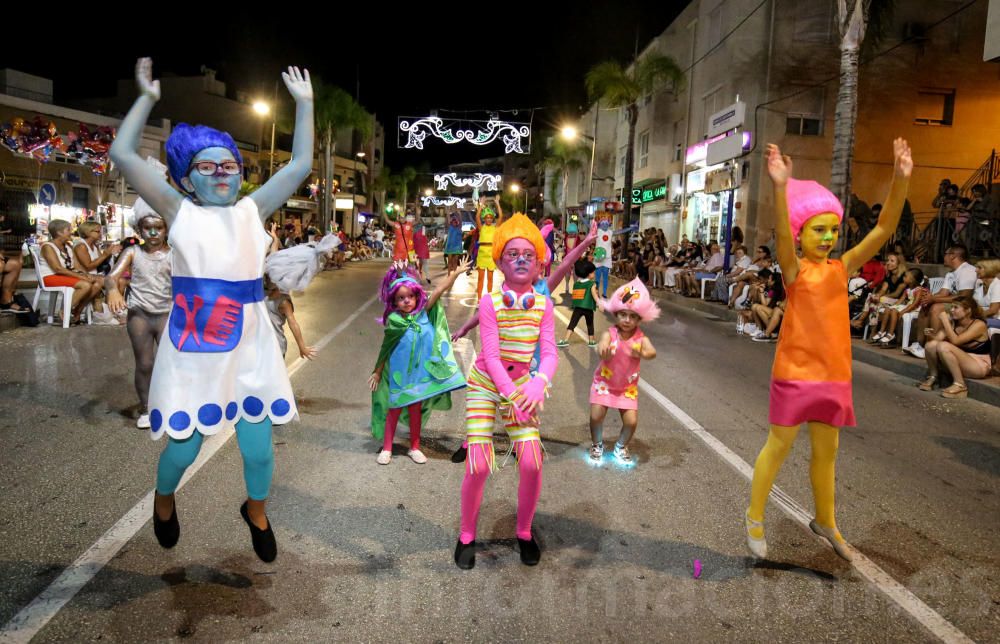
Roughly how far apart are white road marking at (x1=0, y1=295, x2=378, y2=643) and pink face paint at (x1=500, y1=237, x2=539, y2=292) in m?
2.41

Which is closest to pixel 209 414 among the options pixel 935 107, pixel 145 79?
pixel 145 79

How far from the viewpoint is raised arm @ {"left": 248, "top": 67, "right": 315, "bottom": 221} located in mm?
3430

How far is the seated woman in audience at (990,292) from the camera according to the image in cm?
955

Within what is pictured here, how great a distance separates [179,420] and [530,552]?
1.78 m

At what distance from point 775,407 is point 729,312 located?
13.5 metres

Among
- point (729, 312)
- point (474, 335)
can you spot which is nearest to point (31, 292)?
point (474, 335)

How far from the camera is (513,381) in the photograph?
12.3 ft

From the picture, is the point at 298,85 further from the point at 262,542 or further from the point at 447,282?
the point at 262,542

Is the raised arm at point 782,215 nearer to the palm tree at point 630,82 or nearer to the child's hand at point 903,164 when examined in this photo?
the child's hand at point 903,164

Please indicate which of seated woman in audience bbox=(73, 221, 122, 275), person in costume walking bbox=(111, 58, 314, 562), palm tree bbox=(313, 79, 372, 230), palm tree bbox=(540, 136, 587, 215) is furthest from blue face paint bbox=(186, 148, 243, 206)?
palm tree bbox=(540, 136, 587, 215)

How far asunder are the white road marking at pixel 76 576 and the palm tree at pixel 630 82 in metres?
30.0

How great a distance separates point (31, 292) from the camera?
15.7 m

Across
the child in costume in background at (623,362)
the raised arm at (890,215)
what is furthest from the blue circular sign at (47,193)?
the raised arm at (890,215)

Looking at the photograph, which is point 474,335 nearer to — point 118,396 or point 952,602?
point 118,396
